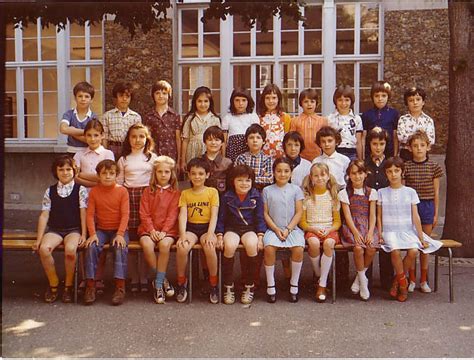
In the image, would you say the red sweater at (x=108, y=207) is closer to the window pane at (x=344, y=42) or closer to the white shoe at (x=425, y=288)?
the white shoe at (x=425, y=288)

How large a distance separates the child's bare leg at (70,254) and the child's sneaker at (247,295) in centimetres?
167

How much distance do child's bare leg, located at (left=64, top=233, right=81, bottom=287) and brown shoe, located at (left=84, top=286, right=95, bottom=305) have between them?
23cm

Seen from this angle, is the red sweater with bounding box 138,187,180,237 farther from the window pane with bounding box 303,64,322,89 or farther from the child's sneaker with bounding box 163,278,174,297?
the window pane with bounding box 303,64,322,89

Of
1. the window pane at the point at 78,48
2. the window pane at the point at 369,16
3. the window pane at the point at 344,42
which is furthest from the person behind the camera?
the window pane at the point at 78,48

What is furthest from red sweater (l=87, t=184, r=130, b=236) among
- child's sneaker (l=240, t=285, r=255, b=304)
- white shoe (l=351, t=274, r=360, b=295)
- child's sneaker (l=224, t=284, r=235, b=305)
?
white shoe (l=351, t=274, r=360, b=295)

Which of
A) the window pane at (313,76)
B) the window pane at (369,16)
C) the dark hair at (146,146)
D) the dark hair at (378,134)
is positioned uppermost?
the window pane at (369,16)

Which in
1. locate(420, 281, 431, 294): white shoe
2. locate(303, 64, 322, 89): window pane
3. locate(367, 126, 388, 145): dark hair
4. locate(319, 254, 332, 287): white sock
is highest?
locate(303, 64, 322, 89): window pane

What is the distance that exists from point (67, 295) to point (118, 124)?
1967 millimetres

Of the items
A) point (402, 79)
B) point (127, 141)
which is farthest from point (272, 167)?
point (402, 79)

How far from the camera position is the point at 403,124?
6.90 m

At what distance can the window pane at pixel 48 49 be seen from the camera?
554 inches

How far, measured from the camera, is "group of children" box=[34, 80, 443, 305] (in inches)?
239

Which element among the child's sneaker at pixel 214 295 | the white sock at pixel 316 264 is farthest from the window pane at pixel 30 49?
the white sock at pixel 316 264

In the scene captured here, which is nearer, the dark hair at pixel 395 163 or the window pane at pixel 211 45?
the dark hair at pixel 395 163
